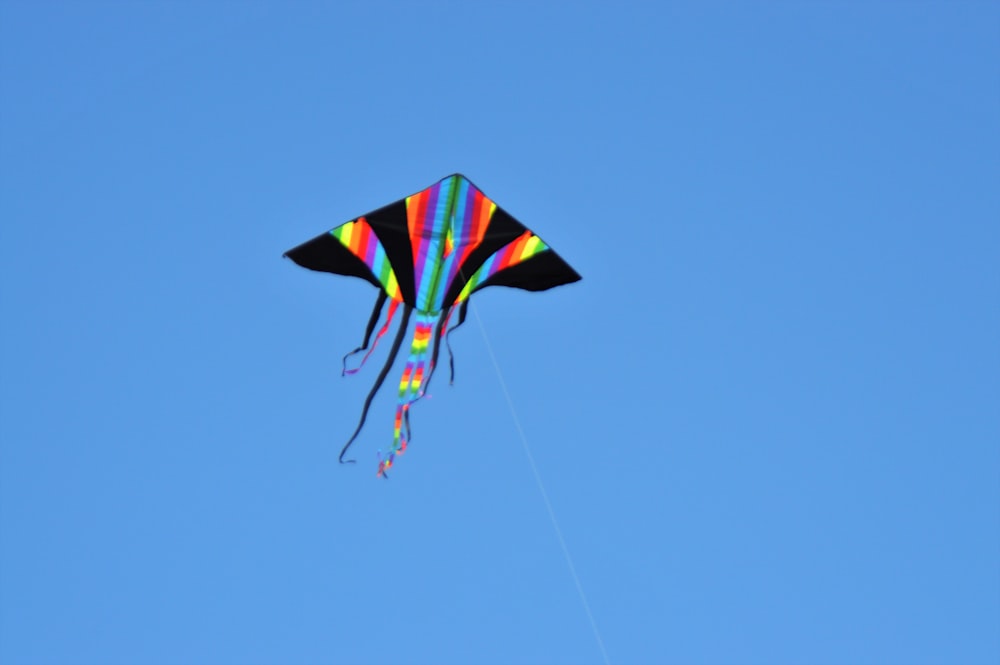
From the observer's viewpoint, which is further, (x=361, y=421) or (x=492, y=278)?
(x=492, y=278)

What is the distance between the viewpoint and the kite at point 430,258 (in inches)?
568

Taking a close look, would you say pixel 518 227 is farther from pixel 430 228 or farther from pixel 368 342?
pixel 368 342

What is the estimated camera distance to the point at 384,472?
13305 millimetres

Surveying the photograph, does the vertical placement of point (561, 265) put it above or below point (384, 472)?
above

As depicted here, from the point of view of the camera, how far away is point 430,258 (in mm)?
14938

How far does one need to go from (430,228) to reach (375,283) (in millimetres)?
927

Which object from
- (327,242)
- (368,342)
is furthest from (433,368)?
(327,242)

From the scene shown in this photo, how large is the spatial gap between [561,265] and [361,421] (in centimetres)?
315

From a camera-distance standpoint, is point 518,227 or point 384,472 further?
point 518,227

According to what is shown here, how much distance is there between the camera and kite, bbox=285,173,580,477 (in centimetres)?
1442

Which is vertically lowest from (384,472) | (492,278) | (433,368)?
(384,472)

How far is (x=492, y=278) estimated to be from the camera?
15.2 meters

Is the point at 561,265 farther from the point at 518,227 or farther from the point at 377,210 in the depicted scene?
the point at 377,210

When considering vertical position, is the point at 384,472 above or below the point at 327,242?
below
